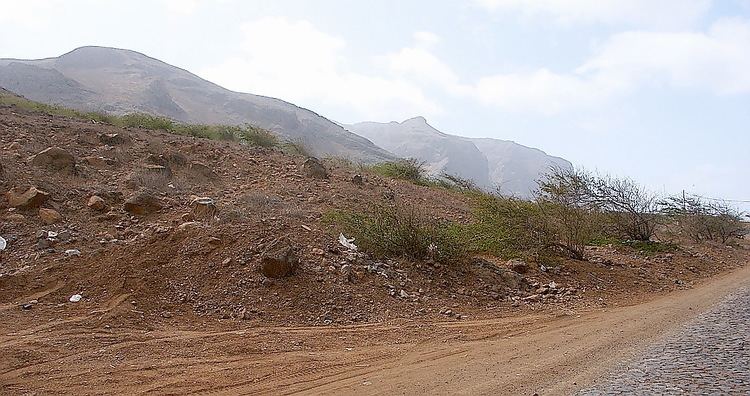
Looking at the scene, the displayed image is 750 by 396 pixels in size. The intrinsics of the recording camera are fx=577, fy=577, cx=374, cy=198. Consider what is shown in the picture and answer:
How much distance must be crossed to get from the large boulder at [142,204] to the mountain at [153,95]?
44.1 m

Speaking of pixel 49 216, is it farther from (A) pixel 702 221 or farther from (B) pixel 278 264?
(A) pixel 702 221

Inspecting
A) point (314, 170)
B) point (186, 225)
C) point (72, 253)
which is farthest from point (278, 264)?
point (314, 170)

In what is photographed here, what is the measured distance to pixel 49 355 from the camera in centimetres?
656

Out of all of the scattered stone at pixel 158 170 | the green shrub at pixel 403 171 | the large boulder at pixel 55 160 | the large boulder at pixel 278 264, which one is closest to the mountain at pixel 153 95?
the green shrub at pixel 403 171

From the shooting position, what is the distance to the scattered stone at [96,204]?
1155cm

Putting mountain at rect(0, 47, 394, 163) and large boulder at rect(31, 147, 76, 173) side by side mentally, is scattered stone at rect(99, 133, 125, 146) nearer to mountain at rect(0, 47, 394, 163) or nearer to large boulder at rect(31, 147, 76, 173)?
large boulder at rect(31, 147, 76, 173)

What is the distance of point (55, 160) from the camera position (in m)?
13.4

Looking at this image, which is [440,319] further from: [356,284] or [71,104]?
[71,104]

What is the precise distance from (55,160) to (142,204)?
3.23 m

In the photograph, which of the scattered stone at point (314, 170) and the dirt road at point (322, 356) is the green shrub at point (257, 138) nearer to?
the scattered stone at point (314, 170)

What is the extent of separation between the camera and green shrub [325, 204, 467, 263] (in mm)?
11375

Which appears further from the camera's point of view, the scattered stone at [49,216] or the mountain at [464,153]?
the mountain at [464,153]

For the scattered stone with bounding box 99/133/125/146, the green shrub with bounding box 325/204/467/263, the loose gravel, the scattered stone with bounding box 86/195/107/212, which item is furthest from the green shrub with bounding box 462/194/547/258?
the scattered stone with bounding box 99/133/125/146

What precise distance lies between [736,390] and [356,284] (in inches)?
236
